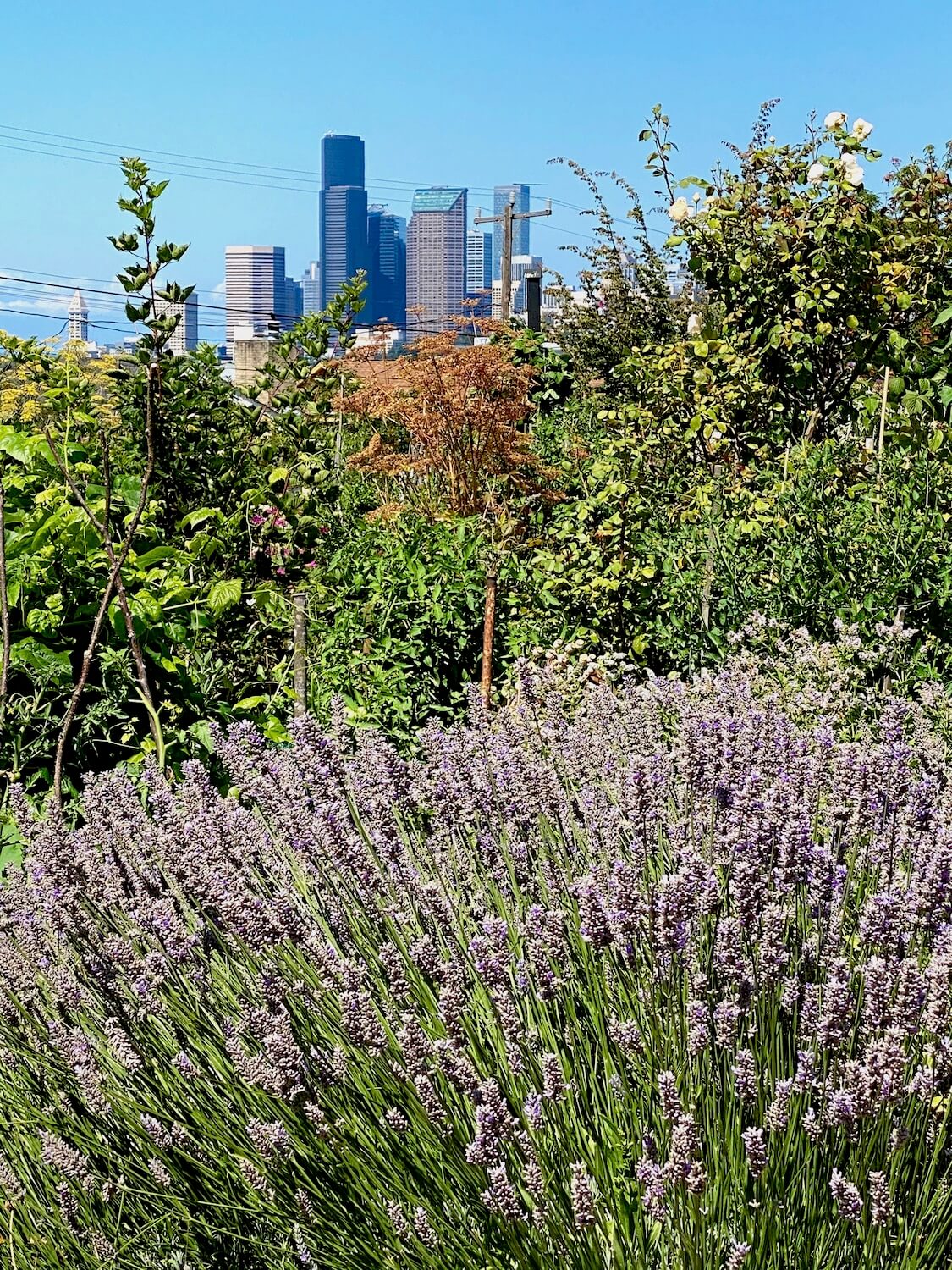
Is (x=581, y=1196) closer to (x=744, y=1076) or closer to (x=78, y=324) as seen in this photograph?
(x=744, y=1076)

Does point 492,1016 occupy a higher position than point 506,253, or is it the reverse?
point 506,253

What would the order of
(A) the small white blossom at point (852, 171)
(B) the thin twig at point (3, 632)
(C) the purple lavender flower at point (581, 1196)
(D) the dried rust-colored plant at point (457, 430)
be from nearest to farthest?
(C) the purple lavender flower at point (581, 1196)
(B) the thin twig at point (3, 632)
(A) the small white blossom at point (852, 171)
(D) the dried rust-colored plant at point (457, 430)

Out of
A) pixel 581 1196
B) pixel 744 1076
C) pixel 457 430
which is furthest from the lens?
pixel 457 430

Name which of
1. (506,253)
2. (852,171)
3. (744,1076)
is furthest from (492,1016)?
(506,253)

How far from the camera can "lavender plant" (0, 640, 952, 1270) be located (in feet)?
5.05

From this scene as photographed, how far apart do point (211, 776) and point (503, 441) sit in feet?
18.2

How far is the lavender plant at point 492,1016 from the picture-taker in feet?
5.05

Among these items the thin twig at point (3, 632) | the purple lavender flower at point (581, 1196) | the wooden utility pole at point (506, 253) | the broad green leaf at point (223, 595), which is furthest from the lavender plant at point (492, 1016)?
the wooden utility pole at point (506, 253)

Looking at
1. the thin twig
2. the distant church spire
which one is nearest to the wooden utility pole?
the distant church spire

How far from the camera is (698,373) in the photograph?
19.6 feet

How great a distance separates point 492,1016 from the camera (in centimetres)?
191

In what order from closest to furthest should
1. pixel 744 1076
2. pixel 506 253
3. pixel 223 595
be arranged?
pixel 744 1076 < pixel 223 595 < pixel 506 253

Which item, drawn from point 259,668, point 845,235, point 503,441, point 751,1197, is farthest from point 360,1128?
point 503,441

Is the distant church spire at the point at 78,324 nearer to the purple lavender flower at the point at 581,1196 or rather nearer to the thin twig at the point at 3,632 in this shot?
the thin twig at the point at 3,632
